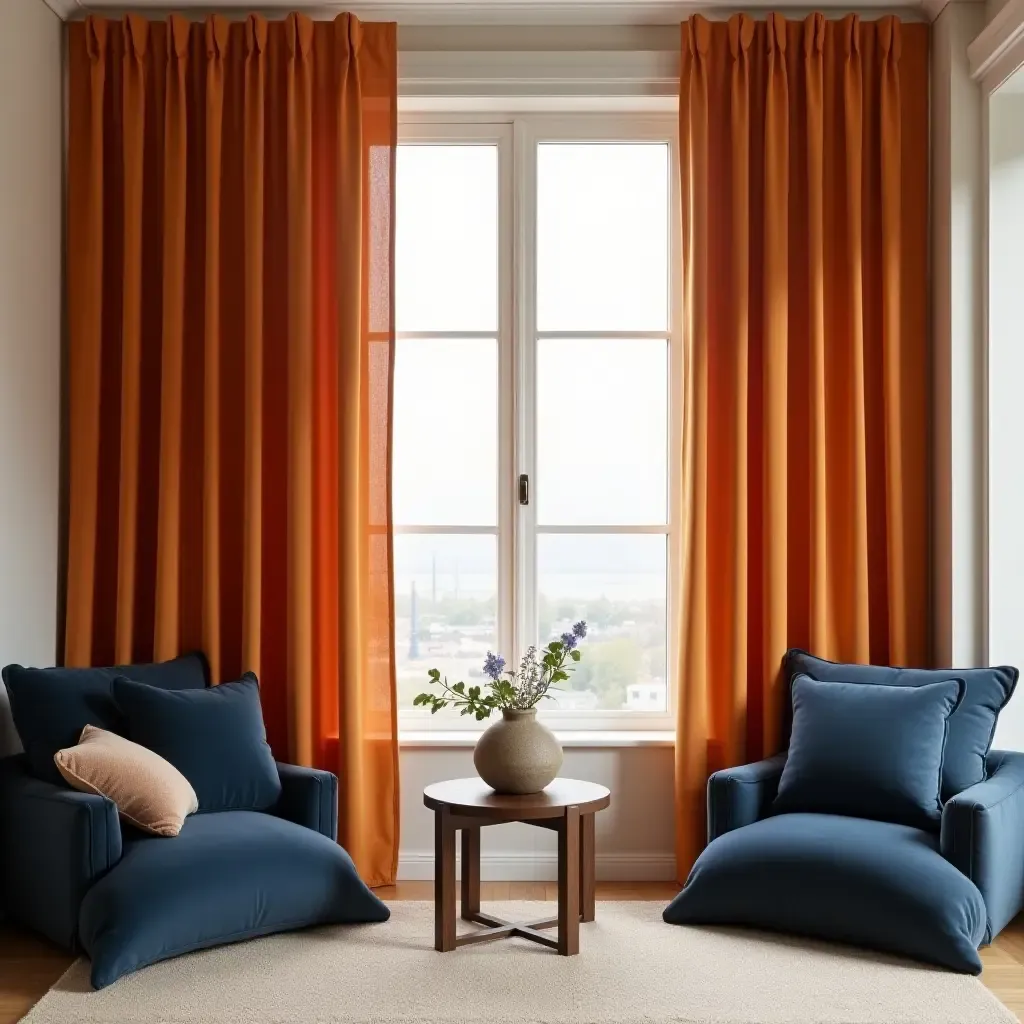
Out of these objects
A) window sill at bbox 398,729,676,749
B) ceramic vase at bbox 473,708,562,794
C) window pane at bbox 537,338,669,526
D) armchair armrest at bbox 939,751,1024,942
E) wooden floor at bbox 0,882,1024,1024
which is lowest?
wooden floor at bbox 0,882,1024,1024

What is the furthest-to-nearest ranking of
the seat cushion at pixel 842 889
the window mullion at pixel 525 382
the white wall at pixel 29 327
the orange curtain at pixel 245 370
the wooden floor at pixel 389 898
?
1. the window mullion at pixel 525 382
2. the orange curtain at pixel 245 370
3. the white wall at pixel 29 327
4. the seat cushion at pixel 842 889
5. the wooden floor at pixel 389 898

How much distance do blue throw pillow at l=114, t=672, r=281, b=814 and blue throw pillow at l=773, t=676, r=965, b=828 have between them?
1608 mm

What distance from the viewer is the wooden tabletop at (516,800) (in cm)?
330

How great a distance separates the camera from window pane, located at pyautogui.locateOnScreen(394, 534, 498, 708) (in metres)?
4.40

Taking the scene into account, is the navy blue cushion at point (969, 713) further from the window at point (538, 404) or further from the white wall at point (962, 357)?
the window at point (538, 404)

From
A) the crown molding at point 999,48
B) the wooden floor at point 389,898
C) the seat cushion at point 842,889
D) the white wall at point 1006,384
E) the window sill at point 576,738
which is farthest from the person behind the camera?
the window sill at point 576,738

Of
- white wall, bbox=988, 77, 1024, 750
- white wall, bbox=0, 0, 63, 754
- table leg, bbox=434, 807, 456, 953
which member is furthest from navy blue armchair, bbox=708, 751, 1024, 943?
white wall, bbox=0, 0, 63, 754

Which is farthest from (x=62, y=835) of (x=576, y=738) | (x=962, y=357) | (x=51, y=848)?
(x=962, y=357)

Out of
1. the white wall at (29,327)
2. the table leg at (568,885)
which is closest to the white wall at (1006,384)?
the table leg at (568,885)

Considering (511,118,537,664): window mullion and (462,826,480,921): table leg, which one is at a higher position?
(511,118,537,664): window mullion

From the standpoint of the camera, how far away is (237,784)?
3.66 meters

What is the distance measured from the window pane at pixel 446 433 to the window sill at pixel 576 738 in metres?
0.75

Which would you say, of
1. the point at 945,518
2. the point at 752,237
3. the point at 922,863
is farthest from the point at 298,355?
the point at 922,863

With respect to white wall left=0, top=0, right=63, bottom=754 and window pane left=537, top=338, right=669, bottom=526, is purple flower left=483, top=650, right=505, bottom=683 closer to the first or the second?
window pane left=537, top=338, right=669, bottom=526
